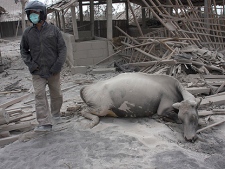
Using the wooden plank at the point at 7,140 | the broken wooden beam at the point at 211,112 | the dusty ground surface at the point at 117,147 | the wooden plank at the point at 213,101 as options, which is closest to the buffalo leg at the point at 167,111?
the dusty ground surface at the point at 117,147

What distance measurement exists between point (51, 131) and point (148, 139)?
1.83 metres

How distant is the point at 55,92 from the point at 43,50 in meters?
0.87

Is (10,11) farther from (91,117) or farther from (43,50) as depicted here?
(91,117)

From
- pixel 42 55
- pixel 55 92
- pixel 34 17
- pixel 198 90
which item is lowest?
pixel 198 90

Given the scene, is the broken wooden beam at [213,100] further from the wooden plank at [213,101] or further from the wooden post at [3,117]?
the wooden post at [3,117]

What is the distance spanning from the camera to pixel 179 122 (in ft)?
16.3

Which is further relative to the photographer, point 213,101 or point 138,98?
point 213,101

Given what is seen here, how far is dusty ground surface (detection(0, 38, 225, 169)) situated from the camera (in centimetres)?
367

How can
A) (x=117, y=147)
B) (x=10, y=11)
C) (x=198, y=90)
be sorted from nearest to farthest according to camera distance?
1. (x=117, y=147)
2. (x=198, y=90)
3. (x=10, y=11)

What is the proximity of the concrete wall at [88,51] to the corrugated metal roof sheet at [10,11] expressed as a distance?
19797mm

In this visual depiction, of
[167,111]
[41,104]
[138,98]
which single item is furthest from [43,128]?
[167,111]

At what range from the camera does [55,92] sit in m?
5.12

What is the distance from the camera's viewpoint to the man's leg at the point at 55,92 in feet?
16.3

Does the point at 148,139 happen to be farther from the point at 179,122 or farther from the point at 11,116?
the point at 11,116
